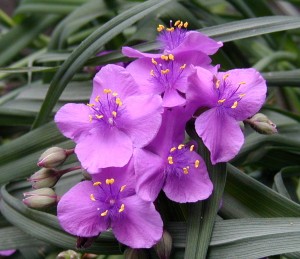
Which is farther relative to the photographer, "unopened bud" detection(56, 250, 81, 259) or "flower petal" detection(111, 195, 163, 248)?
"unopened bud" detection(56, 250, 81, 259)

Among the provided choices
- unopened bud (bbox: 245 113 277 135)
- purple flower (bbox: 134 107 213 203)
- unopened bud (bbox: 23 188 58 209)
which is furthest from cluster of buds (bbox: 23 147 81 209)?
unopened bud (bbox: 245 113 277 135)

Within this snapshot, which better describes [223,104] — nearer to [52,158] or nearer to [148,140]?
[148,140]

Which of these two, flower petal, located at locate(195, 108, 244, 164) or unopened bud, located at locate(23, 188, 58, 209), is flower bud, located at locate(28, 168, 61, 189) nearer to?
unopened bud, located at locate(23, 188, 58, 209)

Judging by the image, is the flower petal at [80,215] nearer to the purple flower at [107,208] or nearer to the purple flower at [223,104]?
the purple flower at [107,208]

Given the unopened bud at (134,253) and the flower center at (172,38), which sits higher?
the flower center at (172,38)

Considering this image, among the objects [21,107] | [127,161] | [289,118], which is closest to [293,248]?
[127,161]

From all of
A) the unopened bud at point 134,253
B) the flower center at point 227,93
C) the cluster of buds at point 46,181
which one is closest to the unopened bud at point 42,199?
the cluster of buds at point 46,181

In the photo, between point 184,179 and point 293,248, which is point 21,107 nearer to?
→ point 184,179
